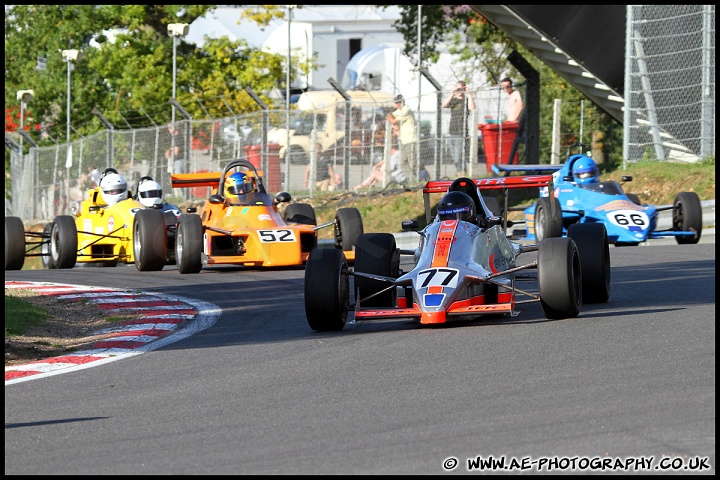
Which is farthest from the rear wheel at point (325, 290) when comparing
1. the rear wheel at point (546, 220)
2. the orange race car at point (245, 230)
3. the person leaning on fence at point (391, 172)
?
the person leaning on fence at point (391, 172)

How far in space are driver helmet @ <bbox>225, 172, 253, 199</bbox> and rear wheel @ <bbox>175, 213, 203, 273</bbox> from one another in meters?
1.12

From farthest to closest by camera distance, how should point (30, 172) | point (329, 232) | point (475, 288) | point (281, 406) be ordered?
point (30, 172) < point (329, 232) < point (475, 288) < point (281, 406)

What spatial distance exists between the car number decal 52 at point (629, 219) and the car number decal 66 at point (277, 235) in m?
4.42

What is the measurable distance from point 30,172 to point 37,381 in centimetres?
2542

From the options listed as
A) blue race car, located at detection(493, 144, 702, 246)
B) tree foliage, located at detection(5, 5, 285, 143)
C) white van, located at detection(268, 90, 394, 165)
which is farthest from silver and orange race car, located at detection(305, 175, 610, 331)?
tree foliage, located at detection(5, 5, 285, 143)

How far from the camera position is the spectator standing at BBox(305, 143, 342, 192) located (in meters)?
26.2

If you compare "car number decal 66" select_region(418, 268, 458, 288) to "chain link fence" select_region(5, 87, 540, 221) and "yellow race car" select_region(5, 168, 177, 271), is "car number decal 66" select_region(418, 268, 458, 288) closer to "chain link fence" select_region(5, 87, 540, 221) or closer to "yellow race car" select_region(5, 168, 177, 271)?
"yellow race car" select_region(5, 168, 177, 271)

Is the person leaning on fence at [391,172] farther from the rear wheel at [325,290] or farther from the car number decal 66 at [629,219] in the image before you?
the rear wheel at [325,290]

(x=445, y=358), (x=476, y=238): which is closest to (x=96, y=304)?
(x=476, y=238)

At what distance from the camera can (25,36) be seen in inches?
1708

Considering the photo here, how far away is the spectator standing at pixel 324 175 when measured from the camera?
26.2m

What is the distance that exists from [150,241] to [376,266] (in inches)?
293

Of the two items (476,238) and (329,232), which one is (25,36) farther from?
(476,238)

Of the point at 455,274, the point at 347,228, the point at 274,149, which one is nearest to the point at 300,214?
the point at 347,228
